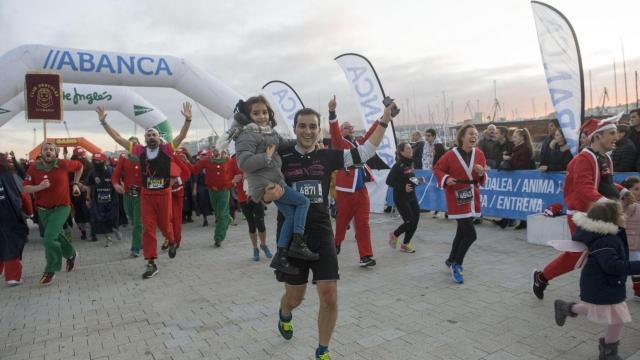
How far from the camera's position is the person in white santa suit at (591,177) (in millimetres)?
4102

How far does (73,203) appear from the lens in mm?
9961

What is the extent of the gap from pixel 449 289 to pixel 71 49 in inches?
436

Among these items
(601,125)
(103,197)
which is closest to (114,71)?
(103,197)

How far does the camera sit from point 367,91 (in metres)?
11.4

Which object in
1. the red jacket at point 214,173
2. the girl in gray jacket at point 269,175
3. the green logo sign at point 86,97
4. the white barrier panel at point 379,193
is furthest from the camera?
the green logo sign at point 86,97

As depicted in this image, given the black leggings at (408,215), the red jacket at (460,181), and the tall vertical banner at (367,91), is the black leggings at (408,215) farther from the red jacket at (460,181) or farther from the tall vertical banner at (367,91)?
the tall vertical banner at (367,91)

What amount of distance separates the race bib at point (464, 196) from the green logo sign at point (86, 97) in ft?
45.8

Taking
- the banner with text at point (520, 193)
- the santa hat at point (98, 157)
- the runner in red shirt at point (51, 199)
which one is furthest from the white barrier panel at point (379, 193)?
the runner in red shirt at point (51, 199)

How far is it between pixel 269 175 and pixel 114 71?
1042 cm

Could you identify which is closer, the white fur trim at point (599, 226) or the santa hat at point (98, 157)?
the white fur trim at point (599, 226)

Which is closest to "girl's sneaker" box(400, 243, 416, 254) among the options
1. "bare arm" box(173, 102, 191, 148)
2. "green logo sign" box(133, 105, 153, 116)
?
"bare arm" box(173, 102, 191, 148)

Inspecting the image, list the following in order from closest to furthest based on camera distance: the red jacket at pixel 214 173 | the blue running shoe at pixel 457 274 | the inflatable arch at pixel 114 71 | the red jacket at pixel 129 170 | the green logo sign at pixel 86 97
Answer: the blue running shoe at pixel 457 274, the red jacket at pixel 129 170, the red jacket at pixel 214 173, the inflatable arch at pixel 114 71, the green logo sign at pixel 86 97

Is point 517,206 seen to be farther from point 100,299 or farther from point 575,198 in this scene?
point 100,299

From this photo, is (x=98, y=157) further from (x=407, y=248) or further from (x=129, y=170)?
(x=407, y=248)
